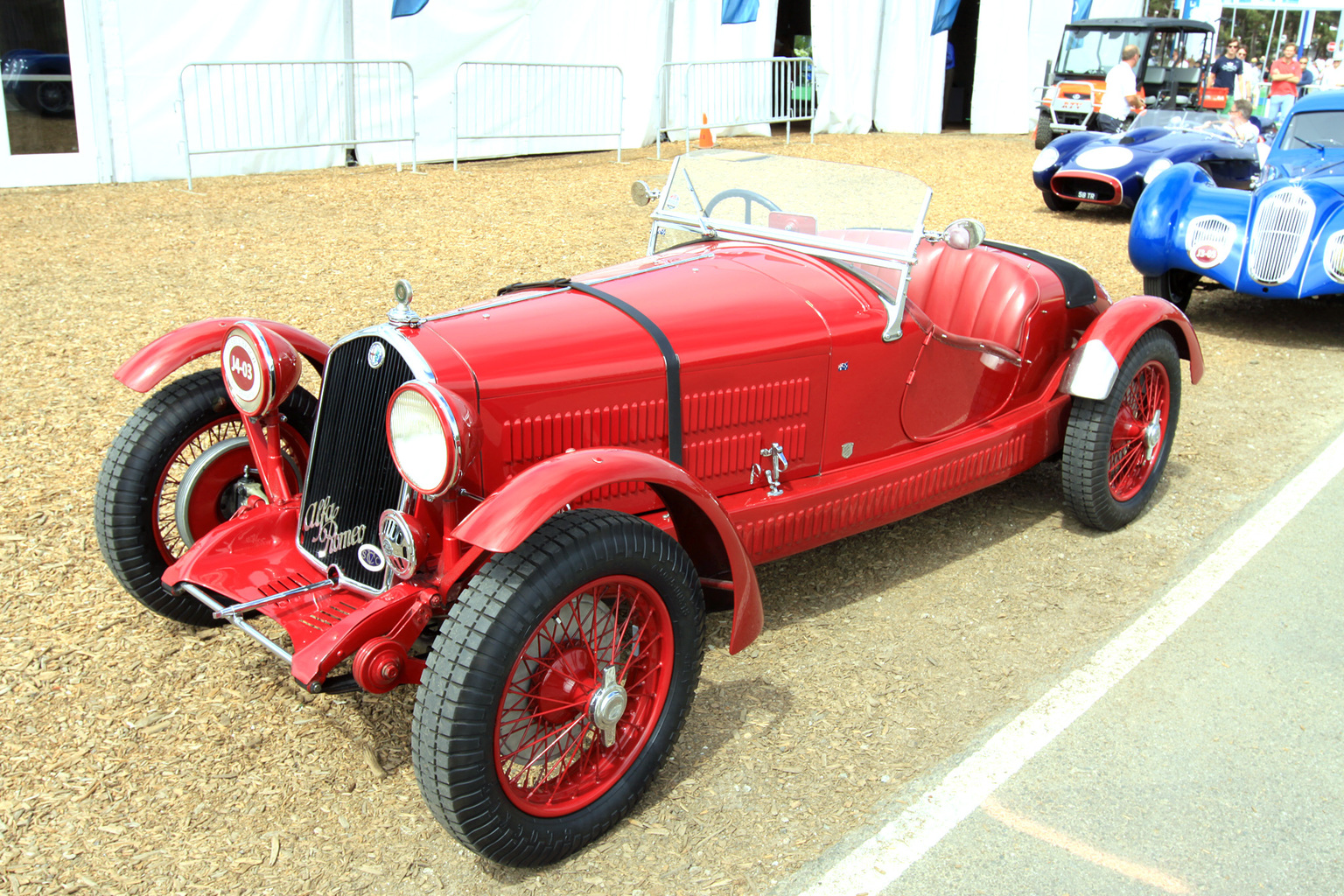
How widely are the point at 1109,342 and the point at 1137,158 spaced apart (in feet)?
24.4

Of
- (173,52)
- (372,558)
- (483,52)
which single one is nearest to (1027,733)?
(372,558)

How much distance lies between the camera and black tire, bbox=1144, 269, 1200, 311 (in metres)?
7.33

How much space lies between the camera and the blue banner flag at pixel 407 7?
1091cm

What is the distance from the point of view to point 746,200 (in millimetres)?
3914

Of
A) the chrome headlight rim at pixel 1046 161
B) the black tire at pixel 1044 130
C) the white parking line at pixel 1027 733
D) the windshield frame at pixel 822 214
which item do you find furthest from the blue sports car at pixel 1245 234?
the black tire at pixel 1044 130

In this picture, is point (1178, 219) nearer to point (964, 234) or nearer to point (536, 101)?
point (964, 234)

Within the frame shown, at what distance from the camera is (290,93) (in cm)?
1054

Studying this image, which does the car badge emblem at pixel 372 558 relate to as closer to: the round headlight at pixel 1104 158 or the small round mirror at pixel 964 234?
the small round mirror at pixel 964 234

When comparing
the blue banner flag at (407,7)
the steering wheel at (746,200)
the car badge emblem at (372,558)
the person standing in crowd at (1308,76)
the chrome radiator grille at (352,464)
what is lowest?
the car badge emblem at (372,558)

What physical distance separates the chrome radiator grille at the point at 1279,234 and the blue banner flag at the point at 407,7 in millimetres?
8330

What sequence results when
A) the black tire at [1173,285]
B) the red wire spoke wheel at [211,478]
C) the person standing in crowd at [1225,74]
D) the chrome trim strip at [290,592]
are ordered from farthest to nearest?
the person standing in crowd at [1225,74]
the black tire at [1173,285]
the red wire spoke wheel at [211,478]
the chrome trim strip at [290,592]

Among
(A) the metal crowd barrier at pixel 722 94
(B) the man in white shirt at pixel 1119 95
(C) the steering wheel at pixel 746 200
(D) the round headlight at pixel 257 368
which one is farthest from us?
(A) the metal crowd barrier at pixel 722 94

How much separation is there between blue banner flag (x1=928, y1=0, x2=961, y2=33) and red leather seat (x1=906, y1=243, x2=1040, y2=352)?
1383 centimetres

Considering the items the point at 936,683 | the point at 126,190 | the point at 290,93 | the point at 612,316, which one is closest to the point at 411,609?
the point at 612,316
